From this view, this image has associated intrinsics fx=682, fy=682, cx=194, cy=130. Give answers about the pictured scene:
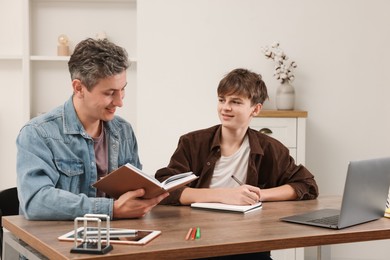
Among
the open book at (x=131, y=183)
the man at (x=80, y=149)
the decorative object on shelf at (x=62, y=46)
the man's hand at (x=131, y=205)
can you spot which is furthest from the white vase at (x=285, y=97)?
the man's hand at (x=131, y=205)

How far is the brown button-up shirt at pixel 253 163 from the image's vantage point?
2.89 m

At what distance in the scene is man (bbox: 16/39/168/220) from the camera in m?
2.31

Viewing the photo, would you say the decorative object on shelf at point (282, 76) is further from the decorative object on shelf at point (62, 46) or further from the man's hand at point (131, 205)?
the man's hand at point (131, 205)

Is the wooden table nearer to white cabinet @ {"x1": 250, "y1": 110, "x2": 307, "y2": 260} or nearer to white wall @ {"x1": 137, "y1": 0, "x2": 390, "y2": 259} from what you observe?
white cabinet @ {"x1": 250, "y1": 110, "x2": 307, "y2": 260}

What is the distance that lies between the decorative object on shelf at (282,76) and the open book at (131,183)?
7.18 ft

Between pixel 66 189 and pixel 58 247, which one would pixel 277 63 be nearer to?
pixel 66 189

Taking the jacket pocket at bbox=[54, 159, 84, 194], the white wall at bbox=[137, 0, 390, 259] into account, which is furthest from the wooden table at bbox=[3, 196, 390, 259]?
the white wall at bbox=[137, 0, 390, 259]

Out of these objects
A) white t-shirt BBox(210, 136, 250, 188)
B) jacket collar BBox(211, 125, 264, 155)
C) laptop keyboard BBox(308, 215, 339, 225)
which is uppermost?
jacket collar BBox(211, 125, 264, 155)

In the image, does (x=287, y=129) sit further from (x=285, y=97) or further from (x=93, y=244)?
(x=93, y=244)

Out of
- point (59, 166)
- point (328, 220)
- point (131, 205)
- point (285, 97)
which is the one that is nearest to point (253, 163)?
point (328, 220)

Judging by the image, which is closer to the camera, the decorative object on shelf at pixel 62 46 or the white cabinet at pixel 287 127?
the white cabinet at pixel 287 127

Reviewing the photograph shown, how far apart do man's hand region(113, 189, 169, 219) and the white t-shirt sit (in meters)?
0.59

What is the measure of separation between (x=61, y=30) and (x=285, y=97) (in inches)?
63.7

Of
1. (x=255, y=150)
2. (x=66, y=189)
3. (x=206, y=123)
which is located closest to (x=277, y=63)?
(x=206, y=123)
